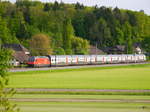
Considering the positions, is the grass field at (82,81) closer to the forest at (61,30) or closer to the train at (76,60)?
the train at (76,60)

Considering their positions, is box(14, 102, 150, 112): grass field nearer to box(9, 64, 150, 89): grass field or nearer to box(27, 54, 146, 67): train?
box(9, 64, 150, 89): grass field

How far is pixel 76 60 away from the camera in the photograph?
94.9 m

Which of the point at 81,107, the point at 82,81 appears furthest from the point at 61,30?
the point at 81,107

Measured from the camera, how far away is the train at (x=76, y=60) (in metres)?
84.3

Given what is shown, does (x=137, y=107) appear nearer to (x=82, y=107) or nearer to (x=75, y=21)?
(x=82, y=107)

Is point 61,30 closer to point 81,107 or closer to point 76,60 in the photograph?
point 76,60

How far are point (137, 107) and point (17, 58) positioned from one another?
223ft

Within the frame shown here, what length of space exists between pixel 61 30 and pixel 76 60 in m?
46.8

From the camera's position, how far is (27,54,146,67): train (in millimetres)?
A: 84312

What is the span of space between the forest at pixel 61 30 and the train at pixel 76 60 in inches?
392

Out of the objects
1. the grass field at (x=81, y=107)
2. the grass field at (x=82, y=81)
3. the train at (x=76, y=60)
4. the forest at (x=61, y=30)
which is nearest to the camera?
the grass field at (x=81, y=107)

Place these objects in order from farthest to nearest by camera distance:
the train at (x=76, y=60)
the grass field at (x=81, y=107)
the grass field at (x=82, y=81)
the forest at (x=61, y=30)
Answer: the forest at (x=61, y=30) → the train at (x=76, y=60) → the grass field at (x=82, y=81) → the grass field at (x=81, y=107)

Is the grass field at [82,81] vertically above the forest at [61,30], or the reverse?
the forest at [61,30]

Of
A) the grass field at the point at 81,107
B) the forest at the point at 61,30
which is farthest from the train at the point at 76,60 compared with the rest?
the grass field at the point at 81,107
